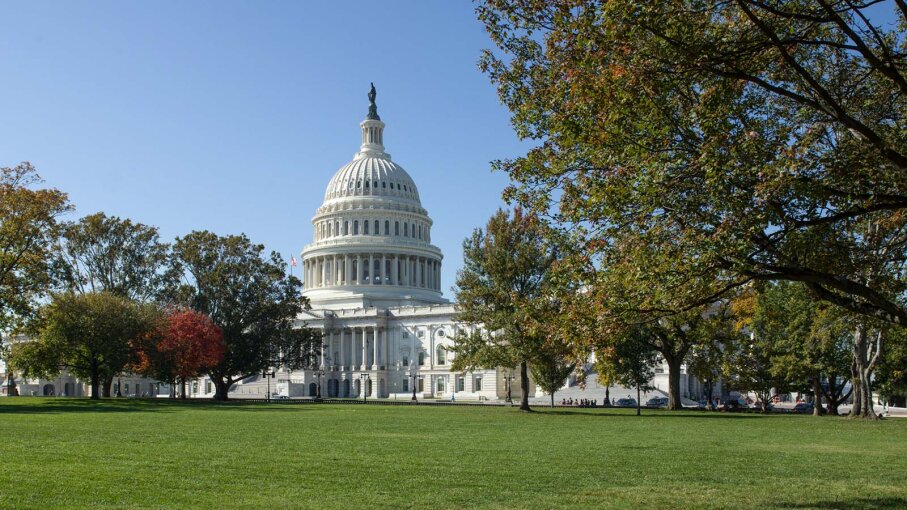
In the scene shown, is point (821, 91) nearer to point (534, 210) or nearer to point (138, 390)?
point (534, 210)

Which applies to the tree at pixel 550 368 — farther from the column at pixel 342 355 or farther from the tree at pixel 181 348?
the column at pixel 342 355

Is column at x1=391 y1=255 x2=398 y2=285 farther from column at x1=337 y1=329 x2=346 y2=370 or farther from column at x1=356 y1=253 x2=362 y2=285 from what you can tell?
column at x1=337 y1=329 x2=346 y2=370

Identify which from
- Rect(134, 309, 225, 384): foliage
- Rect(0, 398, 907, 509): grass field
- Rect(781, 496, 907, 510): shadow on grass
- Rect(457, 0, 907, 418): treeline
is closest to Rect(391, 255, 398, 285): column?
Rect(134, 309, 225, 384): foliage

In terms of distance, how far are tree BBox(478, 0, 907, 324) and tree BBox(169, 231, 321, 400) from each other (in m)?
76.9

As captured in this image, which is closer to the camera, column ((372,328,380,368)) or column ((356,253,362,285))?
column ((372,328,380,368))

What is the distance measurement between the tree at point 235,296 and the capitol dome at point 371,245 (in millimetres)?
74651

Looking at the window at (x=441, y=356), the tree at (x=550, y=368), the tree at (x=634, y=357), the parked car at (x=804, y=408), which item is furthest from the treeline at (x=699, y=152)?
the window at (x=441, y=356)

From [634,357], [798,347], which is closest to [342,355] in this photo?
[634,357]

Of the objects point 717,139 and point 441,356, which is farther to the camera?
point 441,356

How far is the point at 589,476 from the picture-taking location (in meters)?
22.3

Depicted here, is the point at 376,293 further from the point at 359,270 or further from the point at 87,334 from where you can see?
the point at 87,334

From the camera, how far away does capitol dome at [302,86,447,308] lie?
576 feet

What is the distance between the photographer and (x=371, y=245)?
6875 inches

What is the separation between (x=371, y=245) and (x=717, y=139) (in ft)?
518
